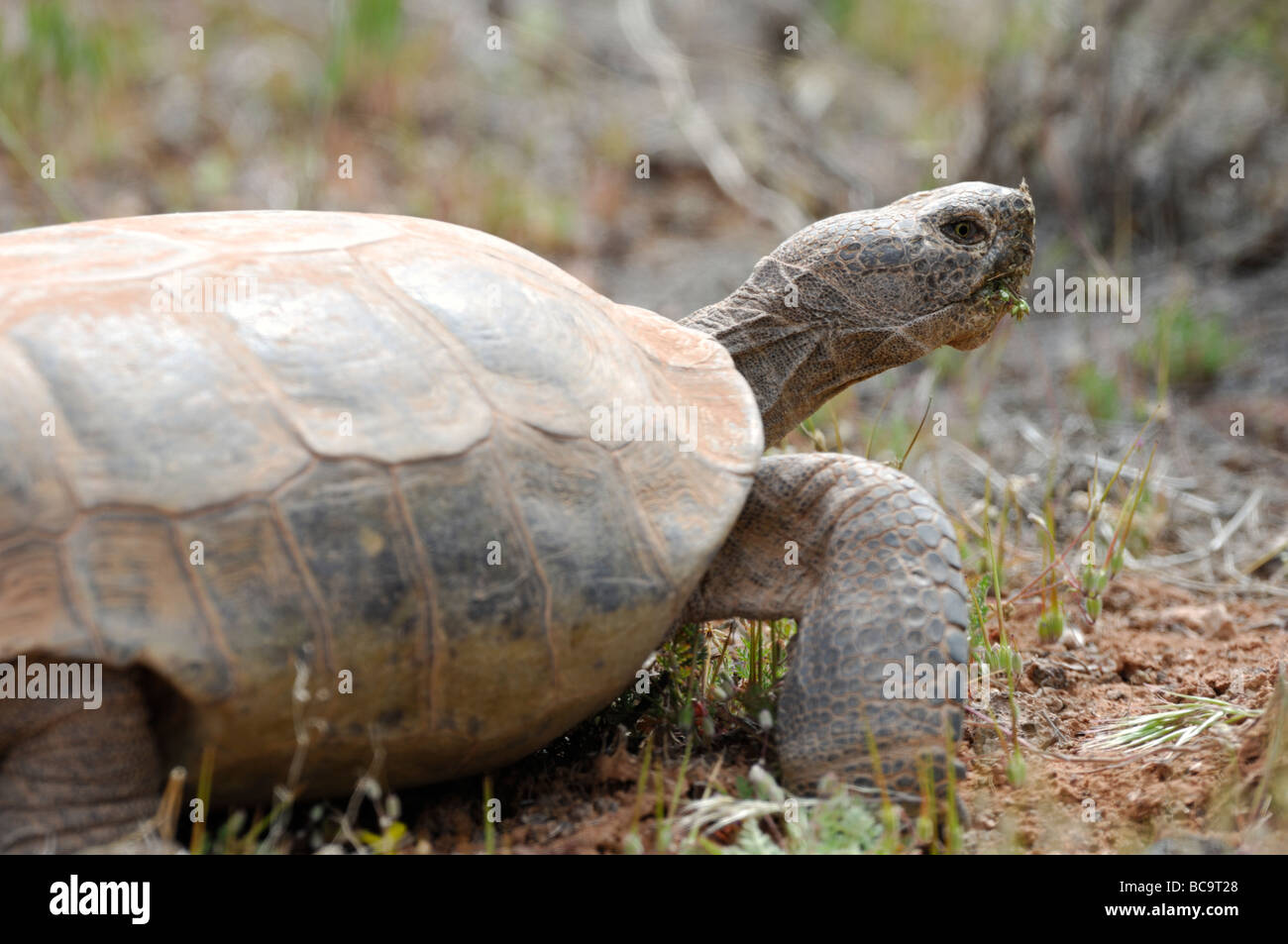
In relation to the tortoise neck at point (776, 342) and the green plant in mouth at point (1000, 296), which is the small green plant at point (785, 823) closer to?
the tortoise neck at point (776, 342)

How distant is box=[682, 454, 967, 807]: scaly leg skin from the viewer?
8.54 feet

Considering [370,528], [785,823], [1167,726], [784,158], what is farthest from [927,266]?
[784,158]

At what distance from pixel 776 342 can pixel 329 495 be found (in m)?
1.59

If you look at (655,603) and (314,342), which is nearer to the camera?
(314,342)

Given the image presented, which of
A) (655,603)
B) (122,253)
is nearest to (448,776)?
(655,603)

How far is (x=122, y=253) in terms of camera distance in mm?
2510

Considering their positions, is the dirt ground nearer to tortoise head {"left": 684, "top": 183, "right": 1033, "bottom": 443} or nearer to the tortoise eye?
tortoise head {"left": 684, "top": 183, "right": 1033, "bottom": 443}

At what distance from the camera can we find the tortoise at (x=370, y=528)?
85.3 inches

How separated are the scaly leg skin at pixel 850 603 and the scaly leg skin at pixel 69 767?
131 cm

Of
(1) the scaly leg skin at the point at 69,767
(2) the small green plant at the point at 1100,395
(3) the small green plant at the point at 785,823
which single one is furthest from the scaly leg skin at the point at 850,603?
(2) the small green plant at the point at 1100,395

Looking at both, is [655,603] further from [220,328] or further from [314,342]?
[220,328]

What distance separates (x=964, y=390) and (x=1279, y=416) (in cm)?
146

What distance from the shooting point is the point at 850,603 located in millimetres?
2707

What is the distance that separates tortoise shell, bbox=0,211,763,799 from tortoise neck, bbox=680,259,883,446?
29.1 inches
